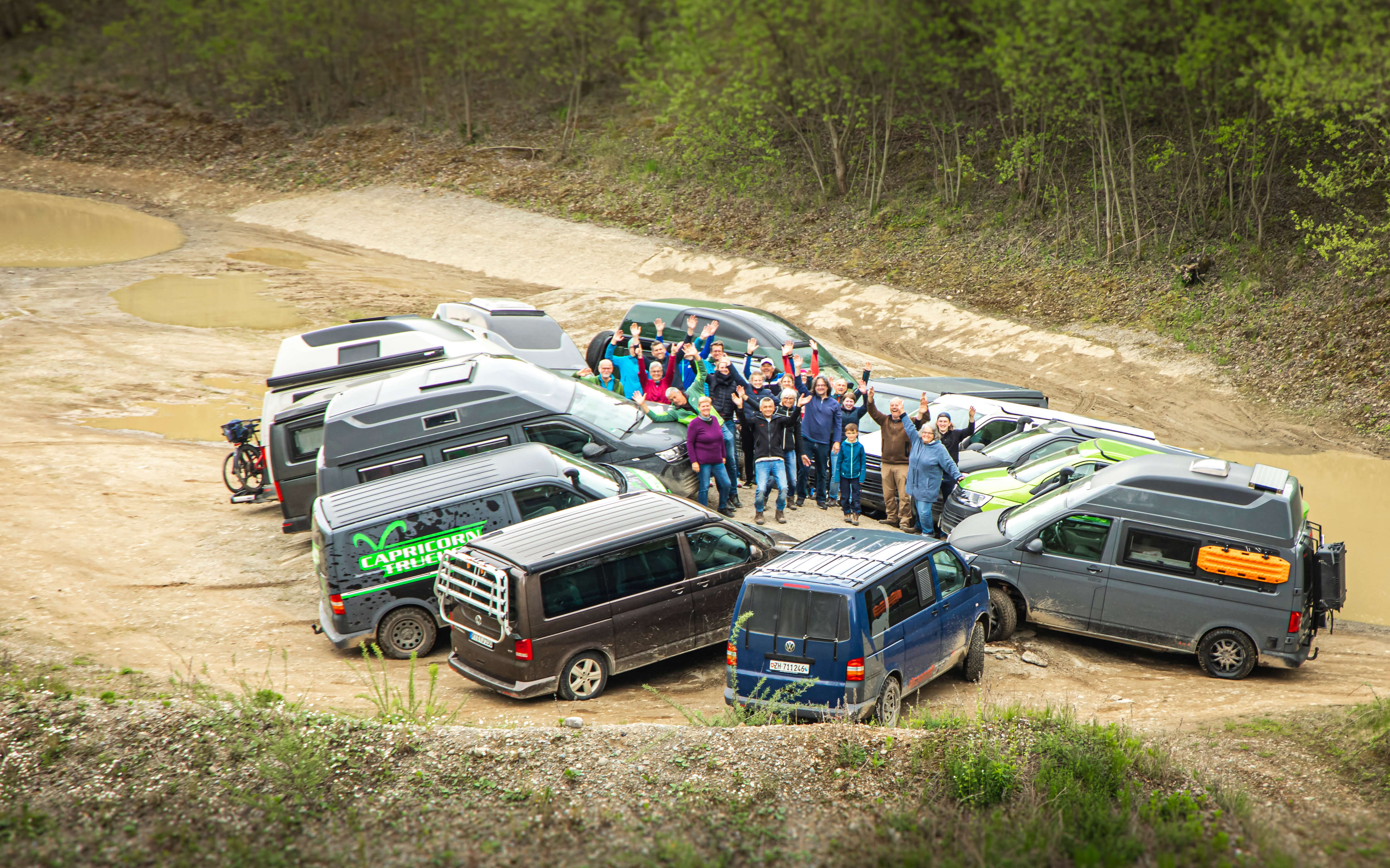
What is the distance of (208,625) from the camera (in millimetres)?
10328

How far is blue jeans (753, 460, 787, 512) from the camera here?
13.0m

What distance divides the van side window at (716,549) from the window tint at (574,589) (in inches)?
40.1

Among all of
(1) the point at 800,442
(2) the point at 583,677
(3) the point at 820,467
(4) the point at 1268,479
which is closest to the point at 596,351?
(1) the point at 800,442

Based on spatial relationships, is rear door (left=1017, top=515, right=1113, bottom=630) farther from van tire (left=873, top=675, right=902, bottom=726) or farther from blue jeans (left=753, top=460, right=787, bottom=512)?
blue jeans (left=753, top=460, right=787, bottom=512)

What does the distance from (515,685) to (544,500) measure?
7.74 feet

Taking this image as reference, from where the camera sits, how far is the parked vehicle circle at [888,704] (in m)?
8.24

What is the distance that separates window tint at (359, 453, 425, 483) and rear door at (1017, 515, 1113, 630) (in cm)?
737

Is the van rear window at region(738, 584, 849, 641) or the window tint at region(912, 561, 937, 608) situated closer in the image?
the van rear window at region(738, 584, 849, 641)

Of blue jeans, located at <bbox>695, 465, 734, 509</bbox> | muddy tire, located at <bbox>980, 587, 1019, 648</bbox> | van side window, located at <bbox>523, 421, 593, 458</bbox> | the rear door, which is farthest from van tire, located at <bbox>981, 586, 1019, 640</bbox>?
van side window, located at <bbox>523, 421, 593, 458</bbox>

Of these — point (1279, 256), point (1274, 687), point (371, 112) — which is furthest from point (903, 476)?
point (371, 112)

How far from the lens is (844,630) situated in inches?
314

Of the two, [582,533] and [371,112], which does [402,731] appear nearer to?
[582,533]

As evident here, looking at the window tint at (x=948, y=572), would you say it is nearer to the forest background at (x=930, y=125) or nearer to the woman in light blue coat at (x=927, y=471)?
the woman in light blue coat at (x=927, y=471)

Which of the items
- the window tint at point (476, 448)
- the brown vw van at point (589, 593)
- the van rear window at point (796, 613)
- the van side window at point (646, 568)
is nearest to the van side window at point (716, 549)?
the brown vw van at point (589, 593)
